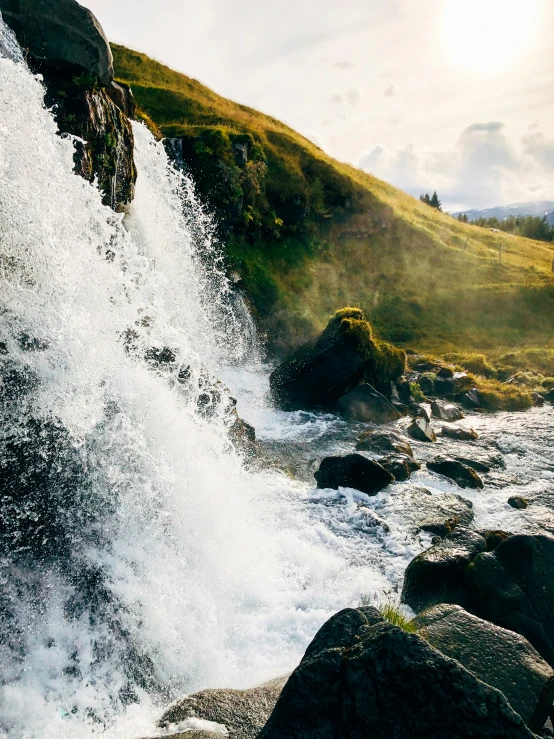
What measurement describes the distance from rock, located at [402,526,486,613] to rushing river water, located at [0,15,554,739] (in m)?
0.60

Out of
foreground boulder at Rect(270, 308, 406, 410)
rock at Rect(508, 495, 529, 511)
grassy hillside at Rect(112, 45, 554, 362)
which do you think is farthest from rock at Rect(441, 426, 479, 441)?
grassy hillside at Rect(112, 45, 554, 362)

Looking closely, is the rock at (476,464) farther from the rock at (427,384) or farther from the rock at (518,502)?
the rock at (427,384)

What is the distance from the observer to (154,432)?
11727 mm

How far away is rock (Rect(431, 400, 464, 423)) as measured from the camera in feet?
85.6

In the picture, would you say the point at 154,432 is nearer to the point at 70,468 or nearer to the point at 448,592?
the point at 70,468

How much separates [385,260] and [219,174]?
21.1m

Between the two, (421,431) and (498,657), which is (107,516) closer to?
(498,657)

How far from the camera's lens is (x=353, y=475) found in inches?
633

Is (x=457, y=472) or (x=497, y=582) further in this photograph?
(x=457, y=472)

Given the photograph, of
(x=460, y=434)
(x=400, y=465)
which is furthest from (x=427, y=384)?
(x=400, y=465)

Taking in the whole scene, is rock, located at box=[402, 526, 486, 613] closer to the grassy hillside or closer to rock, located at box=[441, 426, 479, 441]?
rock, located at box=[441, 426, 479, 441]

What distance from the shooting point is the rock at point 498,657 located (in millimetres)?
6625

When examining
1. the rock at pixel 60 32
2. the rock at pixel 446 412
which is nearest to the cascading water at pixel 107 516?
the rock at pixel 60 32

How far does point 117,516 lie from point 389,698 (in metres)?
6.66
